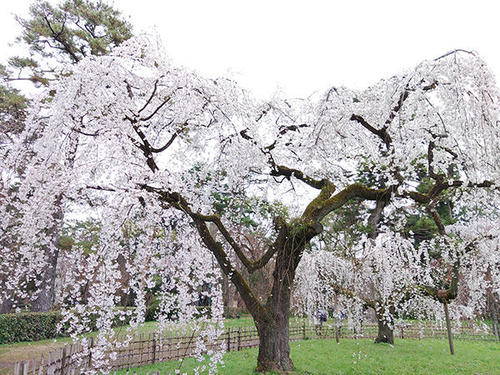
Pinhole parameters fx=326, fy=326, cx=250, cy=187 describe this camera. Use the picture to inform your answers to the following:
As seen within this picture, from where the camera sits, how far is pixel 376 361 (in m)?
7.79

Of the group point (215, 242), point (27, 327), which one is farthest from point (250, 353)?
point (27, 327)

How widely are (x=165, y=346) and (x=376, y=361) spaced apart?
518 cm

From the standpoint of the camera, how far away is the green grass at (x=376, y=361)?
266 inches

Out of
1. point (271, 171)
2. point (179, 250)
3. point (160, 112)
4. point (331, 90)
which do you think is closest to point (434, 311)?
point (271, 171)

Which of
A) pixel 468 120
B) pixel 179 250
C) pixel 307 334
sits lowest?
pixel 307 334

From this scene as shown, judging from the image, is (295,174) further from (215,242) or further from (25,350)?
(25,350)

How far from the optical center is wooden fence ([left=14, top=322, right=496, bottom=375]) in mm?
4792

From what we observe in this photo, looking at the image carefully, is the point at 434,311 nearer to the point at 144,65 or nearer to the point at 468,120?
the point at 468,120

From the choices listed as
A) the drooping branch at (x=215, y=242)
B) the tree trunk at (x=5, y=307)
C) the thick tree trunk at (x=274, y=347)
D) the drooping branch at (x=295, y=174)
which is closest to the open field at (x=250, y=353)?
the thick tree trunk at (x=274, y=347)

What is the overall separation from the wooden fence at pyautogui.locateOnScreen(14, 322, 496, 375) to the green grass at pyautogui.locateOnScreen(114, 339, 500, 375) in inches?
16.3

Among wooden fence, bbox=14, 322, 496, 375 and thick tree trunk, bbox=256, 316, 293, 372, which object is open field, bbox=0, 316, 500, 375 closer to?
wooden fence, bbox=14, 322, 496, 375

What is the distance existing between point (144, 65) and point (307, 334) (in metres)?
11.7

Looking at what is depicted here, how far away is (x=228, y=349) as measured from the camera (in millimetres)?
9344

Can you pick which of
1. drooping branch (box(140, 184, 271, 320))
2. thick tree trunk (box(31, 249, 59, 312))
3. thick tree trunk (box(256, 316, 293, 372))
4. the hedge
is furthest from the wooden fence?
thick tree trunk (box(31, 249, 59, 312))
